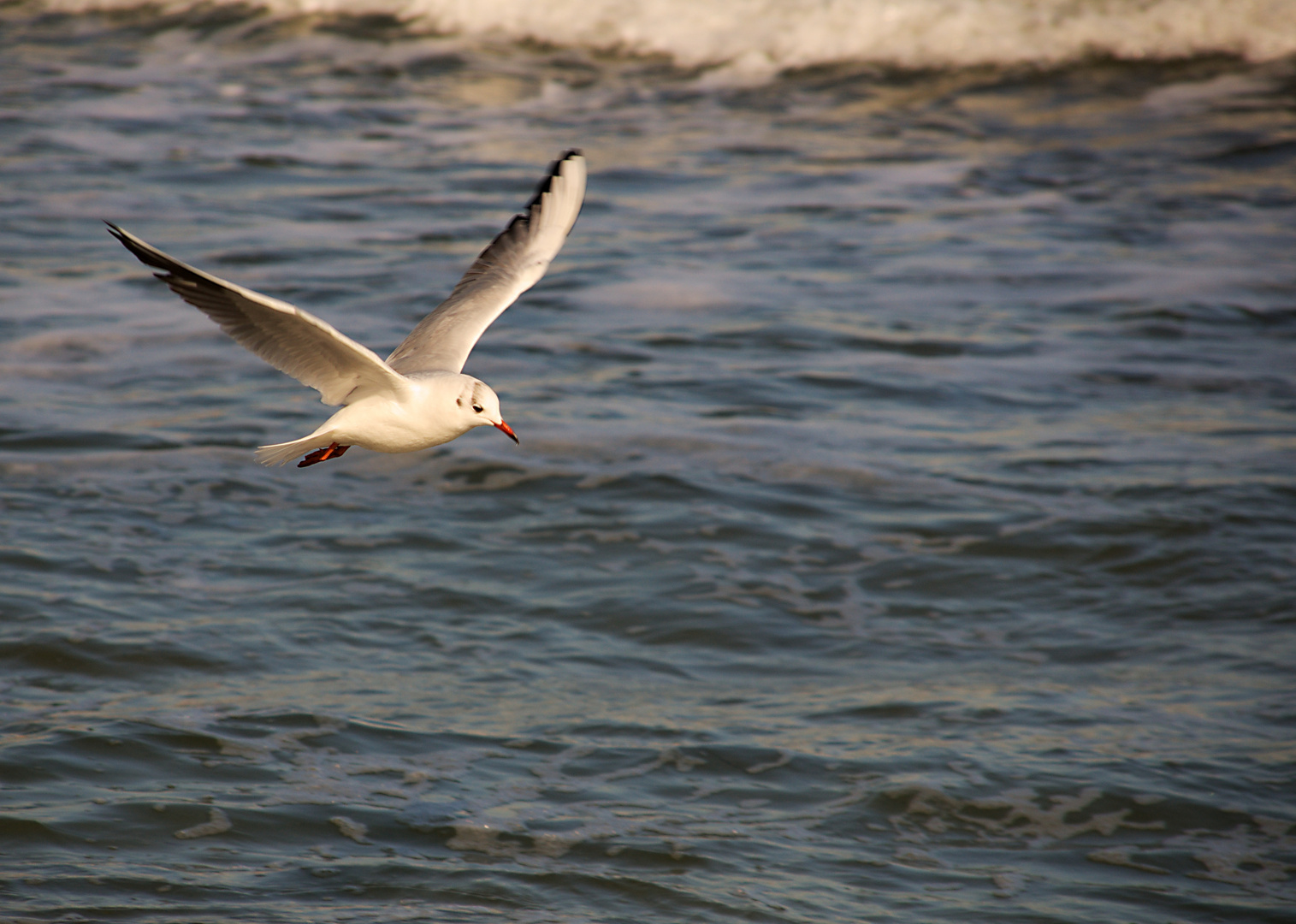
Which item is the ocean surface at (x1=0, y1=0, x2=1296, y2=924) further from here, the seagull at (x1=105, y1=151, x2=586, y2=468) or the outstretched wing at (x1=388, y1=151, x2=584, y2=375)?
the outstretched wing at (x1=388, y1=151, x2=584, y2=375)

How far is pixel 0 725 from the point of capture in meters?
6.07

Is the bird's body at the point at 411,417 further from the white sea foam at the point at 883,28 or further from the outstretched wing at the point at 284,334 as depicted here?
the white sea foam at the point at 883,28

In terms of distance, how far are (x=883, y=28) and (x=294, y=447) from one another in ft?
46.4

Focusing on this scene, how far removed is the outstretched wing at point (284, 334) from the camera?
14.8ft

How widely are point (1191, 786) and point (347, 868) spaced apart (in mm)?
3363

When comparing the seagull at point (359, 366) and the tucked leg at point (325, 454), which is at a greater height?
the seagull at point (359, 366)

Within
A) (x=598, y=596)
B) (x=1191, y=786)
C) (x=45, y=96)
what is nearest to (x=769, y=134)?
(x=45, y=96)

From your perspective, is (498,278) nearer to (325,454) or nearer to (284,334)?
(325,454)

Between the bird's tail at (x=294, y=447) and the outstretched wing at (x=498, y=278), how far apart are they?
49 centimetres

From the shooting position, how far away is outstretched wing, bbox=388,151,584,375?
597 centimetres

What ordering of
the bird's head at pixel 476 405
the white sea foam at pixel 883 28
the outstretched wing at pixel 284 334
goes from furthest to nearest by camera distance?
the white sea foam at pixel 883 28 → the bird's head at pixel 476 405 → the outstretched wing at pixel 284 334

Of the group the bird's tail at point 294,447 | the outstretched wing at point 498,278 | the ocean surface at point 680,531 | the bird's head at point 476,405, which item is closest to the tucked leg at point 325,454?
the bird's tail at point 294,447

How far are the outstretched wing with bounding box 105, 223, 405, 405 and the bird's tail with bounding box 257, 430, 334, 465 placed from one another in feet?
0.70

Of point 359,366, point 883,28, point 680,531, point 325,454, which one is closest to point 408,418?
point 359,366
